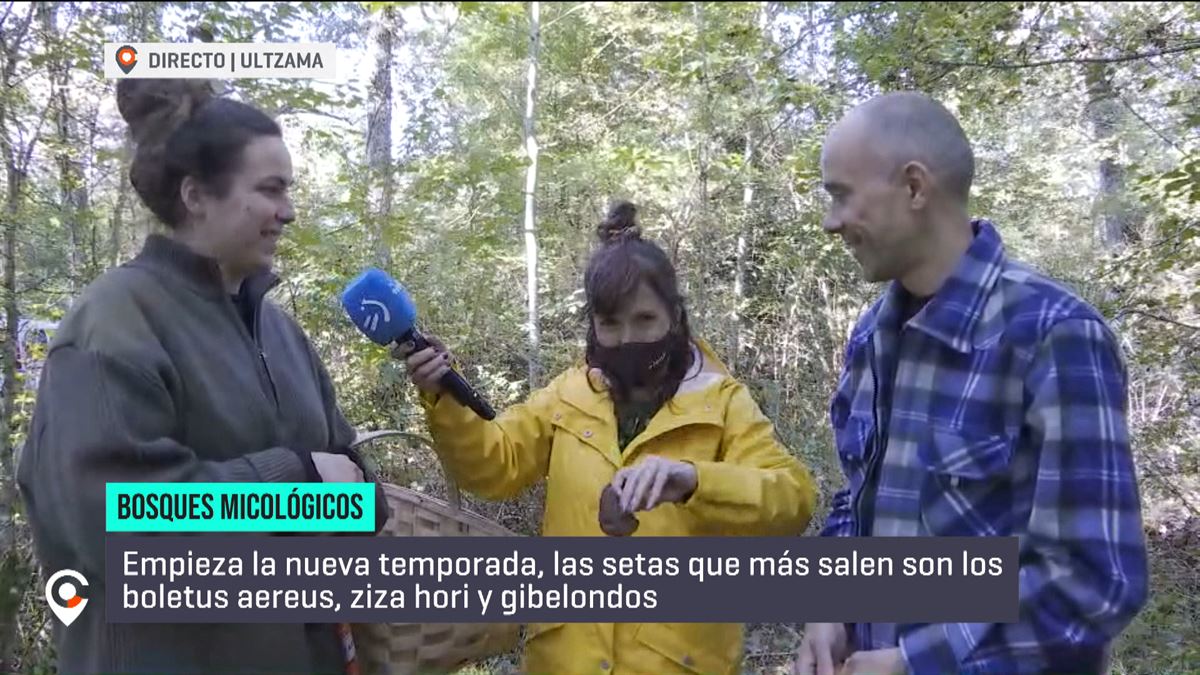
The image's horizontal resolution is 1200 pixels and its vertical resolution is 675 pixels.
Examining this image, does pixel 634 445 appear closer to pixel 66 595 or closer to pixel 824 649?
pixel 824 649

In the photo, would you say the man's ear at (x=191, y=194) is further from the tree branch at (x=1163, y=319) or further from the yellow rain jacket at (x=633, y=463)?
the tree branch at (x=1163, y=319)

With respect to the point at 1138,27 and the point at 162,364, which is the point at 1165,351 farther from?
the point at 162,364

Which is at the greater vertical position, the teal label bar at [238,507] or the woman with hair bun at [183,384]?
the woman with hair bun at [183,384]

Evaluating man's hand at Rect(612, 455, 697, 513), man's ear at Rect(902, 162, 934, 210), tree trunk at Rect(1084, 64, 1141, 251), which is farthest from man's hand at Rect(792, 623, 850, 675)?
tree trunk at Rect(1084, 64, 1141, 251)

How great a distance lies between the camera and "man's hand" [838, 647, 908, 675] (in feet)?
3.86

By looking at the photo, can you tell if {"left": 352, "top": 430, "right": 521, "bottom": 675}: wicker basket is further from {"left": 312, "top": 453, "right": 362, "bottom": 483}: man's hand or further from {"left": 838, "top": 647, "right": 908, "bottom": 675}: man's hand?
{"left": 838, "top": 647, "right": 908, "bottom": 675}: man's hand

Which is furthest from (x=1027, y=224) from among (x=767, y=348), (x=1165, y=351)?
(x=767, y=348)

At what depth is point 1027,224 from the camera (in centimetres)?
391

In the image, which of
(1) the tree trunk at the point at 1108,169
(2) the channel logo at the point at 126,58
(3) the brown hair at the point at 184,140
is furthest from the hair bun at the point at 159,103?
(1) the tree trunk at the point at 1108,169

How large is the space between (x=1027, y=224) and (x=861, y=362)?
118 inches

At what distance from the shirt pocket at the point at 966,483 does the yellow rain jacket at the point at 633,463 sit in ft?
1.16

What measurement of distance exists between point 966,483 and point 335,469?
94cm

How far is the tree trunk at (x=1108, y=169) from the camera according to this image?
9.01ft

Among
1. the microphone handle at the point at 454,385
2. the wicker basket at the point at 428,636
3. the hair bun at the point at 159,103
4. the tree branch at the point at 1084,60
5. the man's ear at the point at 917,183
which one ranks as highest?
the tree branch at the point at 1084,60
